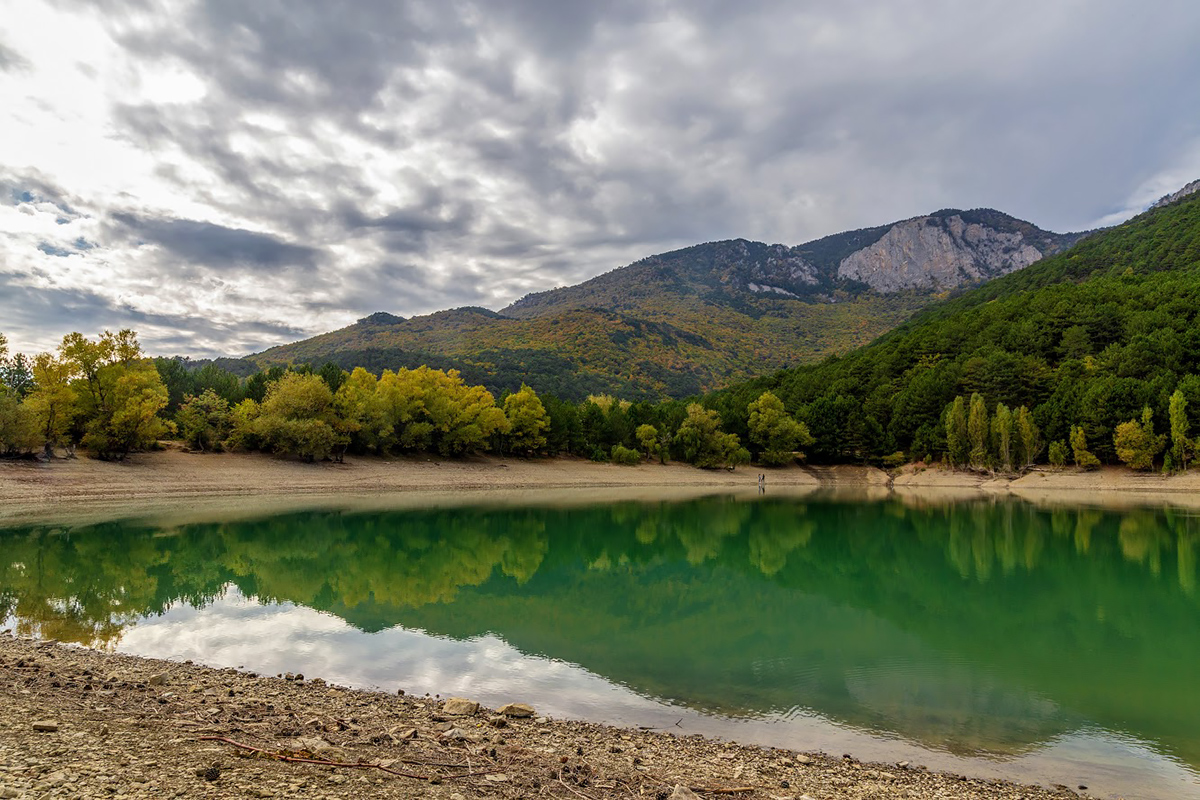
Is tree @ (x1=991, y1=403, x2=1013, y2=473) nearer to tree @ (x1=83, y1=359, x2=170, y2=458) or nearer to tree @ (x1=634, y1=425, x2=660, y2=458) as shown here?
tree @ (x1=634, y1=425, x2=660, y2=458)

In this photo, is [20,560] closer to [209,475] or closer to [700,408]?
[209,475]

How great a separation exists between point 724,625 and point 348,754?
9699mm

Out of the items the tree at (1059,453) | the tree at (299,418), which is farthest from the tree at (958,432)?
the tree at (299,418)

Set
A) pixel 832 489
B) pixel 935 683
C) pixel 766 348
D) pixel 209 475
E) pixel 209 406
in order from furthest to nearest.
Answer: pixel 766 348
pixel 832 489
pixel 209 406
pixel 209 475
pixel 935 683

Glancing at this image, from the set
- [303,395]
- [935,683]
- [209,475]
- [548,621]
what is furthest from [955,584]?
[303,395]

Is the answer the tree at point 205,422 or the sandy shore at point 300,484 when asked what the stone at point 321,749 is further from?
the tree at point 205,422

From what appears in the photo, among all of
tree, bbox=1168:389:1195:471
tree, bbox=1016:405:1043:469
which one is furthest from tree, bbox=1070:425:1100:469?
tree, bbox=1168:389:1195:471

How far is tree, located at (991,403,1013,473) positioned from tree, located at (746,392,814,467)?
724 inches

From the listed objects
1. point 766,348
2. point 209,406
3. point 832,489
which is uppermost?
point 766,348

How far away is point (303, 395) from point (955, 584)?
155ft

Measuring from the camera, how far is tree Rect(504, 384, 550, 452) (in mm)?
63531

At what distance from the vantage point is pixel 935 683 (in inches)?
407

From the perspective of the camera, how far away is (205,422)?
47.4 meters

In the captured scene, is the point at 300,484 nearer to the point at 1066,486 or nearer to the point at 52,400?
the point at 52,400
